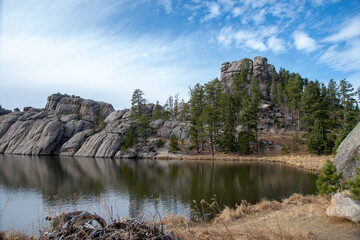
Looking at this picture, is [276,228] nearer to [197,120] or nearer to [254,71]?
[197,120]

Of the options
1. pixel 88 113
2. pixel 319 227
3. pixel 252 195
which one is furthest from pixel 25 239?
pixel 88 113

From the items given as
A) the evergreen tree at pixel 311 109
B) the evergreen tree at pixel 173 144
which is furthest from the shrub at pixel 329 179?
the evergreen tree at pixel 311 109

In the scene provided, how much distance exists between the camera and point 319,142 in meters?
43.6

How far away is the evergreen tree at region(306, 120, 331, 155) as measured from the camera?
1695 inches

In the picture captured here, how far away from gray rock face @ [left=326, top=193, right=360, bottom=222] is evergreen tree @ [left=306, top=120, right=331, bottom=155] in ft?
134

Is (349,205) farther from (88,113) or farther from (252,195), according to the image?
(88,113)

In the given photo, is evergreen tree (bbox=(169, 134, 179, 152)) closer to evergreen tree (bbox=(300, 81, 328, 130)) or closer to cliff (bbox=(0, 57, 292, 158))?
cliff (bbox=(0, 57, 292, 158))

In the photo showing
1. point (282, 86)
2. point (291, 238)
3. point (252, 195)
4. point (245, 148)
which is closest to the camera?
point (291, 238)

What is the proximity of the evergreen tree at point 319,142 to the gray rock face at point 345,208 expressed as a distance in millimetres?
40827

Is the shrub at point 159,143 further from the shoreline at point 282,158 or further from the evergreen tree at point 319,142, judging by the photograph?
the evergreen tree at point 319,142

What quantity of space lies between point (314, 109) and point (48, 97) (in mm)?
120944

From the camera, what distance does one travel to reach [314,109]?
190 feet

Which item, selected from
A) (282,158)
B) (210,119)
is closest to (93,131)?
(210,119)

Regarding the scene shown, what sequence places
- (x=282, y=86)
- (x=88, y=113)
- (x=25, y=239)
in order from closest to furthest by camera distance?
(x=25, y=239)
(x=282, y=86)
(x=88, y=113)
